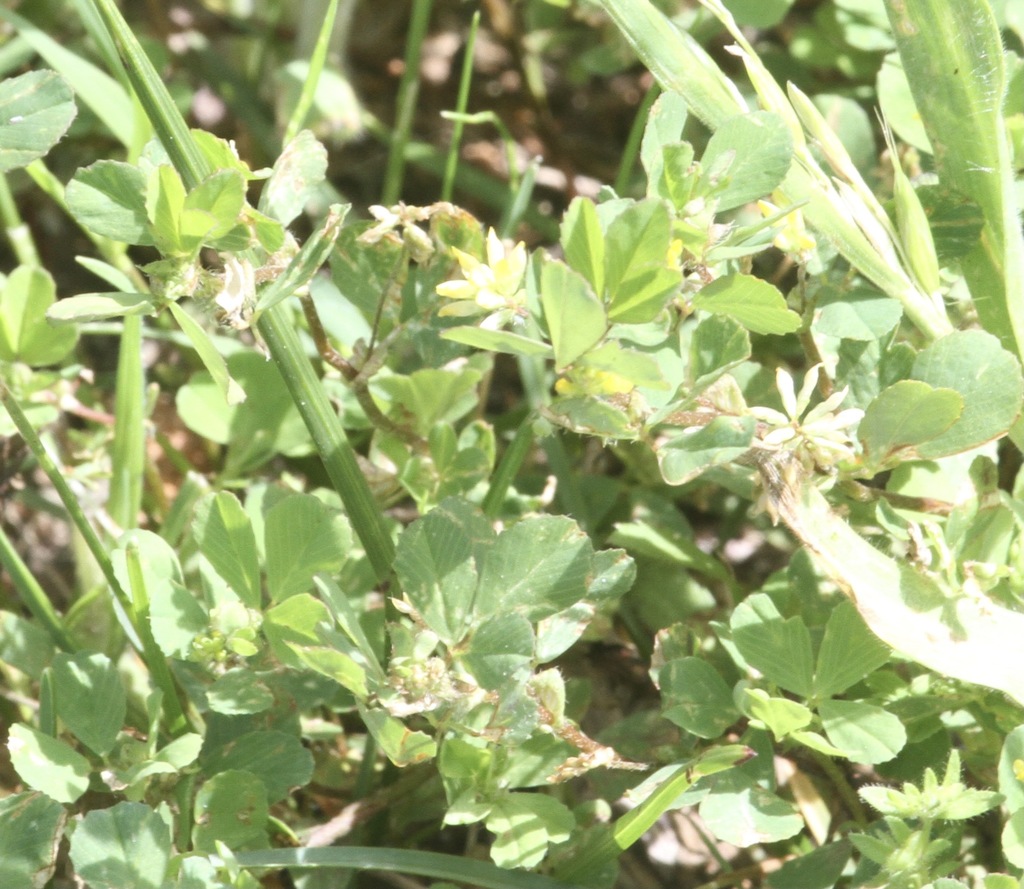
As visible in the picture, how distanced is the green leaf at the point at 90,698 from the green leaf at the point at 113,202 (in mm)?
551

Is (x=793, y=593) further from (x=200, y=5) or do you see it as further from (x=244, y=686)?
(x=200, y=5)

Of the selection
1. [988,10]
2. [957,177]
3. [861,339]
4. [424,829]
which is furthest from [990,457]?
[424,829]

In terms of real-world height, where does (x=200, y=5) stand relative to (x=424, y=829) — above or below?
above

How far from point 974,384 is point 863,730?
1.44 feet

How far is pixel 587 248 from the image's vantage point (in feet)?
4.06

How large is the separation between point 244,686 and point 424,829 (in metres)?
0.42

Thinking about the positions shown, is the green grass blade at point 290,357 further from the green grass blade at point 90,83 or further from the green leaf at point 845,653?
the green grass blade at point 90,83

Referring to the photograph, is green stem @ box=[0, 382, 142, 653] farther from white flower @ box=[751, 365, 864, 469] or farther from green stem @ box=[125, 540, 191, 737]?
white flower @ box=[751, 365, 864, 469]

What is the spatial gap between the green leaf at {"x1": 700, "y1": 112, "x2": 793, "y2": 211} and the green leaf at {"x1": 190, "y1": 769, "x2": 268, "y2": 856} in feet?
3.04

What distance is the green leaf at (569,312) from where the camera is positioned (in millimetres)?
1146

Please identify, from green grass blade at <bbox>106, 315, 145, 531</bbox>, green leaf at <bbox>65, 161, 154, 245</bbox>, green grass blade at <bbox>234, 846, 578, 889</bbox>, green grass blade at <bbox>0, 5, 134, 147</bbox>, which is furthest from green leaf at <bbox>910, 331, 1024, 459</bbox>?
green grass blade at <bbox>0, 5, 134, 147</bbox>

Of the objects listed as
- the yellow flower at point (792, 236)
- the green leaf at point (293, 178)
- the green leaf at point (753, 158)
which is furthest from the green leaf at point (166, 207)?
the yellow flower at point (792, 236)

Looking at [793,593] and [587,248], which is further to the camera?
[793,593]

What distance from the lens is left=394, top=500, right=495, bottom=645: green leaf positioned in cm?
137
